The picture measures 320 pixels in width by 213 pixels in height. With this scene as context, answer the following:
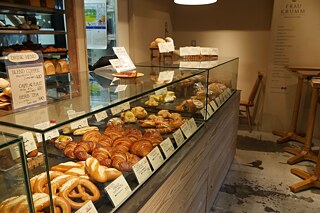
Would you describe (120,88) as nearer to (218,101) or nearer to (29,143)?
(29,143)

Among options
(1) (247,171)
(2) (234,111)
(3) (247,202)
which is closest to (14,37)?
(2) (234,111)

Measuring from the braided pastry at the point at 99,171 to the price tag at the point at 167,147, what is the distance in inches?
13.2

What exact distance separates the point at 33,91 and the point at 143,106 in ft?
3.22

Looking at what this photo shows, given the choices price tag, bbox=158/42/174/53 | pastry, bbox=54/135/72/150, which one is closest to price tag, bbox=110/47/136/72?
price tag, bbox=158/42/174/53

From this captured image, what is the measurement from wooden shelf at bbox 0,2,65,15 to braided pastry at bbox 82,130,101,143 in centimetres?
122

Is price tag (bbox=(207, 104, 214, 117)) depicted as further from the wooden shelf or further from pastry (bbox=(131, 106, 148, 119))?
the wooden shelf

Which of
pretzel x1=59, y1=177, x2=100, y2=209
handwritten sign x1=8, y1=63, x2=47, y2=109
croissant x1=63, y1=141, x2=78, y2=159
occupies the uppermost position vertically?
handwritten sign x1=8, y1=63, x2=47, y2=109

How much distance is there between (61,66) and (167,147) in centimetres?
147

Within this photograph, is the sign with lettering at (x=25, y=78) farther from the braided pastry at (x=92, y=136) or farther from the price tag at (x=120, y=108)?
the price tag at (x=120, y=108)

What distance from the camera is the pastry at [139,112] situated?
5.46ft

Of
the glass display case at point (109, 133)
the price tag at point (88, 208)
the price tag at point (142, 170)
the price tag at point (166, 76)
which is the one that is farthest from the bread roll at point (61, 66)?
the price tag at point (88, 208)

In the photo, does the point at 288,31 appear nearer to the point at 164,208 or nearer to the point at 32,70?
the point at 164,208

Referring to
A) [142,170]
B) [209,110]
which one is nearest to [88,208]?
[142,170]

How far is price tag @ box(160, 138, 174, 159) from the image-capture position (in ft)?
4.23
